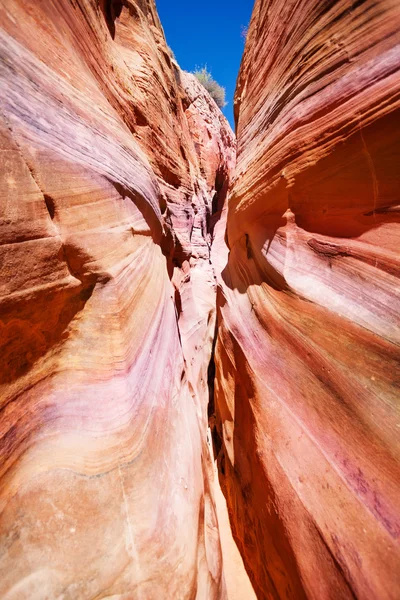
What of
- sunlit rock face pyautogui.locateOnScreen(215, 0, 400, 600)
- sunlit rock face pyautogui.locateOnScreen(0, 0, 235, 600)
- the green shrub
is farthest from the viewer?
the green shrub

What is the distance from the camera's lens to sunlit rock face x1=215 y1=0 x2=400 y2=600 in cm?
129

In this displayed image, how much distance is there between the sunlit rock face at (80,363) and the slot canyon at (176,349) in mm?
11

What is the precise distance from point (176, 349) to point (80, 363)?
4.18 feet

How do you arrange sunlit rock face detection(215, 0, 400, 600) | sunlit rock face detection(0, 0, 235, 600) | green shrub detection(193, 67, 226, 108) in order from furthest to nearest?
green shrub detection(193, 67, 226, 108), sunlit rock face detection(215, 0, 400, 600), sunlit rock face detection(0, 0, 235, 600)

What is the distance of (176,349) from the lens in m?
2.70

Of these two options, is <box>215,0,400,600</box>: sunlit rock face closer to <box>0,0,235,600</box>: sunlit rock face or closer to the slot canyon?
the slot canyon

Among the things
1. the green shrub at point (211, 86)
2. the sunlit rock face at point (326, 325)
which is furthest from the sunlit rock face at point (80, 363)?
the green shrub at point (211, 86)

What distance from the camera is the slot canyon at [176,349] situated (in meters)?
1.20

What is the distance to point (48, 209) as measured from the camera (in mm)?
1466

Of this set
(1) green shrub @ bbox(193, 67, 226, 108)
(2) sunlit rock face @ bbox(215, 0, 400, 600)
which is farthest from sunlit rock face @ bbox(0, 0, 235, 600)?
(1) green shrub @ bbox(193, 67, 226, 108)

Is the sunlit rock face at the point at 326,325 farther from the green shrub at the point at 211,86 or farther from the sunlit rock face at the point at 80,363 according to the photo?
the green shrub at the point at 211,86

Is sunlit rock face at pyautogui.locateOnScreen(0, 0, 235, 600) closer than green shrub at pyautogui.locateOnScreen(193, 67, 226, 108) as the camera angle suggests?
Yes

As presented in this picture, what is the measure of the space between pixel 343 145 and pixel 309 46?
1.14 m

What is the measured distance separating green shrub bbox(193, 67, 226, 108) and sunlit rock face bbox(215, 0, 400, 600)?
9578 millimetres
